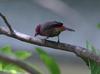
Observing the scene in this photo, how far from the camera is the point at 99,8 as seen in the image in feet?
7.38

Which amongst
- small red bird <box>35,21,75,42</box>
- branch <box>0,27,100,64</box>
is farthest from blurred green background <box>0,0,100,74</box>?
branch <box>0,27,100,64</box>

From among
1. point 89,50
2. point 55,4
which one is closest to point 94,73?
point 89,50

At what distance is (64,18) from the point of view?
7.36 feet

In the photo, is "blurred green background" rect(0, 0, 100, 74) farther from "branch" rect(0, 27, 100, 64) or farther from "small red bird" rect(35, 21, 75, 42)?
"branch" rect(0, 27, 100, 64)

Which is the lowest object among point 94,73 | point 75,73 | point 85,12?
point 75,73

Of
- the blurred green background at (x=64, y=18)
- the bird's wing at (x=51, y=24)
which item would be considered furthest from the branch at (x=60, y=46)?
the blurred green background at (x=64, y=18)

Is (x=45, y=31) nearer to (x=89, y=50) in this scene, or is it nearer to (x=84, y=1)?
(x=89, y=50)

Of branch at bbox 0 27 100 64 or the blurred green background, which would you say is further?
the blurred green background

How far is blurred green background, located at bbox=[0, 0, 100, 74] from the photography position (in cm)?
218

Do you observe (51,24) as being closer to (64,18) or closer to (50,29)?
(50,29)

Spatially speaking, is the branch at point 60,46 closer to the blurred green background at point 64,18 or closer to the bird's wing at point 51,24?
the bird's wing at point 51,24

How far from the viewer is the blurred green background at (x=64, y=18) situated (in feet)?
7.15

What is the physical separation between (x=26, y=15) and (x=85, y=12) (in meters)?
0.39

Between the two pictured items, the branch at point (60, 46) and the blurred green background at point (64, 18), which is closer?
the branch at point (60, 46)
